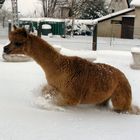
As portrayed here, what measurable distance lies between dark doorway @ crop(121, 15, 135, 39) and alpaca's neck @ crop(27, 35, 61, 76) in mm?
26447

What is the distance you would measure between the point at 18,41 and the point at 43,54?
1.20 feet

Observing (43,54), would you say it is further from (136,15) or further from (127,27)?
(136,15)

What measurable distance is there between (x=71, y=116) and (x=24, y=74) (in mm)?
3199

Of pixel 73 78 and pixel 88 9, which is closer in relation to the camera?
pixel 73 78

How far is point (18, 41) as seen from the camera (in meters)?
4.95

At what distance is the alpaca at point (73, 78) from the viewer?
4988 mm

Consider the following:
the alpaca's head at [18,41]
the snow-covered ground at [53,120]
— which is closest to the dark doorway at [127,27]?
the snow-covered ground at [53,120]

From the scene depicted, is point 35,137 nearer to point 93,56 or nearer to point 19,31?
point 19,31

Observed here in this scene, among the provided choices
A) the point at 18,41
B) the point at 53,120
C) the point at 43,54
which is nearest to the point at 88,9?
the point at 43,54

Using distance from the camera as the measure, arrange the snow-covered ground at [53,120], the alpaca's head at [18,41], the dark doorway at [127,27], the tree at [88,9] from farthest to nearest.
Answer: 1. the tree at [88,9]
2. the dark doorway at [127,27]
3. the alpaca's head at [18,41]
4. the snow-covered ground at [53,120]

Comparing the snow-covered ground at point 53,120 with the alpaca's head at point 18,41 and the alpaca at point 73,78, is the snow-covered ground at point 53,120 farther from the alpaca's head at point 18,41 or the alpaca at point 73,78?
the alpaca's head at point 18,41

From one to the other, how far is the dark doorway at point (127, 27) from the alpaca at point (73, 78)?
26.3 metres

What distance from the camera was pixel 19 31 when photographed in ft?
16.0

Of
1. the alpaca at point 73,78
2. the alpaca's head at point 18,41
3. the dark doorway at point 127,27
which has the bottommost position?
the dark doorway at point 127,27
